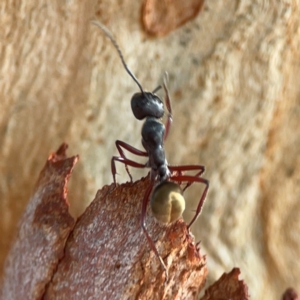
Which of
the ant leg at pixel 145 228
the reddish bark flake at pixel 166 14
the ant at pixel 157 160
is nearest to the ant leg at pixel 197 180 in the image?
the ant at pixel 157 160

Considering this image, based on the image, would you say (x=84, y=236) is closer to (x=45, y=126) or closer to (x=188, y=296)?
(x=188, y=296)

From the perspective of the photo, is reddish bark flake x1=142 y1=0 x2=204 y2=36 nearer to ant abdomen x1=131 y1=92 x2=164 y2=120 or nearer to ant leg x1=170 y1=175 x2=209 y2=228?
ant abdomen x1=131 y1=92 x2=164 y2=120

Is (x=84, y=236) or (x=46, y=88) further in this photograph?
(x=46, y=88)

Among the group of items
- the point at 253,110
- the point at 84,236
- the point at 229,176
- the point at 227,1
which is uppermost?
the point at 227,1

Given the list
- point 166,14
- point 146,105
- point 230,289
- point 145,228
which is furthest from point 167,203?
point 166,14

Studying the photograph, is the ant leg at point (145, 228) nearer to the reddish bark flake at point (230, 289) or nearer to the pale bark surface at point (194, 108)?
the reddish bark flake at point (230, 289)

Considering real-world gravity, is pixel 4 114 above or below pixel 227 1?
below

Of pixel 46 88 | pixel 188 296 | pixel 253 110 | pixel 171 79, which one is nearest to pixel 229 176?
pixel 253 110
